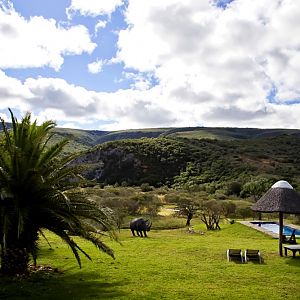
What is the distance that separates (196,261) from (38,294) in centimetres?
716

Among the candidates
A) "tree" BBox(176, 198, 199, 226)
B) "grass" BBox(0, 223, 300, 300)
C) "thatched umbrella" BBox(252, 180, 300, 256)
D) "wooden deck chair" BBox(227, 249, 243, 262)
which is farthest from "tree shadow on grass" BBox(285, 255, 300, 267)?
"tree" BBox(176, 198, 199, 226)

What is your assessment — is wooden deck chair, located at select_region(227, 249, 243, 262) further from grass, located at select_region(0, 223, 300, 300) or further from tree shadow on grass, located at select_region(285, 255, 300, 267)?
tree shadow on grass, located at select_region(285, 255, 300, 267)

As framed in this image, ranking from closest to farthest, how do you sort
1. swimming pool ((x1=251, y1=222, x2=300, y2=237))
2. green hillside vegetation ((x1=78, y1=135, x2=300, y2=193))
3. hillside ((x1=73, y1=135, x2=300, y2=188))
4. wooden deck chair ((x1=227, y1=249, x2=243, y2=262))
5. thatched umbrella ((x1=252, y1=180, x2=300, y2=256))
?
wooden deck chair ((x1=227, y1=249, x2=243, y2=262)) < thatched umbrella ((x1=252, y1=180, x2=300, y2=256)) < swimming pool ((x1=251, y1=222, x2=300, y2=237)) < green hillside vegetation ((x1=78, y1=135, x2=300, y2=193)) < hillside ((x1=73, y1=135, x2=300, y2=188))

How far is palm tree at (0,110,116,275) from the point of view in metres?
11.1

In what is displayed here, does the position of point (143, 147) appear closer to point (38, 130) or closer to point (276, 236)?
point (276, 236)

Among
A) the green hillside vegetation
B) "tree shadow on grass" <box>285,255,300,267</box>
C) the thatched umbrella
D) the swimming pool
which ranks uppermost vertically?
the green hillside vegetation

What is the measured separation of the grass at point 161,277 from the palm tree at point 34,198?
91 cm

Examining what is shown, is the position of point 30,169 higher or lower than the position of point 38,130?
lower

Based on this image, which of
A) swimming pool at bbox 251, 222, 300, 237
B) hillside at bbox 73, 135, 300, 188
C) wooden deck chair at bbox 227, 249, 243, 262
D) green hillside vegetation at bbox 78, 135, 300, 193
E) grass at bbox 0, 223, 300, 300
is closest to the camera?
grass at bbox 0, 223, 300, 300

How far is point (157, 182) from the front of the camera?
71312mm

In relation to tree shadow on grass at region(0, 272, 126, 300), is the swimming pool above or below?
below

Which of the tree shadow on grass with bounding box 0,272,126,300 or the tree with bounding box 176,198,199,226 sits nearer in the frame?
the tree shadow on grass with bounding box 0,272,126,300

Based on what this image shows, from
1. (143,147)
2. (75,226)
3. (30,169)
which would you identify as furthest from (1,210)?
(143,147)

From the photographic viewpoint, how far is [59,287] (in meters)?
10.9
